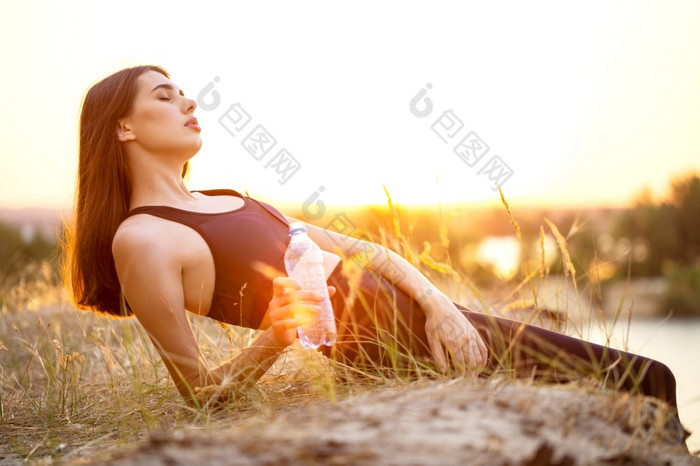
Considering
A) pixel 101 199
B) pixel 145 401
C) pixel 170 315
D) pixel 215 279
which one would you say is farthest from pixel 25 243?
pixel 170 315

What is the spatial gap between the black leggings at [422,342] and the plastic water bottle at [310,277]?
0.09m

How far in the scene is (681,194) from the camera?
13.4m

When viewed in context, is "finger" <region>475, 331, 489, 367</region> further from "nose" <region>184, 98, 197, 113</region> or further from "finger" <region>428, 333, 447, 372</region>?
"nose" <region>184, 98, 197, 113</region>

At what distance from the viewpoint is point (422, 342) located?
2.35 meters

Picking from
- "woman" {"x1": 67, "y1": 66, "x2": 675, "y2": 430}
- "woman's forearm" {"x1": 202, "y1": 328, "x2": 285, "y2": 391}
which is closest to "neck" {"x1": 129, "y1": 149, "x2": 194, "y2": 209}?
"woman" {"x1": 67, "y1": 66, "x2": 675, "y2": 430}

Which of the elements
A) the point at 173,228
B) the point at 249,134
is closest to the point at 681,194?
the point at 249,134

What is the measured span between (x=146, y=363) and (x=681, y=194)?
42.6 ft

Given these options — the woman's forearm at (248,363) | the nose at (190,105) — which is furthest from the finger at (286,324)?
the nose at (190,105)

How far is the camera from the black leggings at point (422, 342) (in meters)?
2.21

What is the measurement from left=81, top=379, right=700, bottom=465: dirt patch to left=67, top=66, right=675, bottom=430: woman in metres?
0.42

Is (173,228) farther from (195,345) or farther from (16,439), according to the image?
(16,439)

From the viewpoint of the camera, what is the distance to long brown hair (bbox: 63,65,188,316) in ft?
8.27

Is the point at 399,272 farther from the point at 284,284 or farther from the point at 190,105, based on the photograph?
the point at 190,105

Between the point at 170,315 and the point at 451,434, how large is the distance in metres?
1.16
